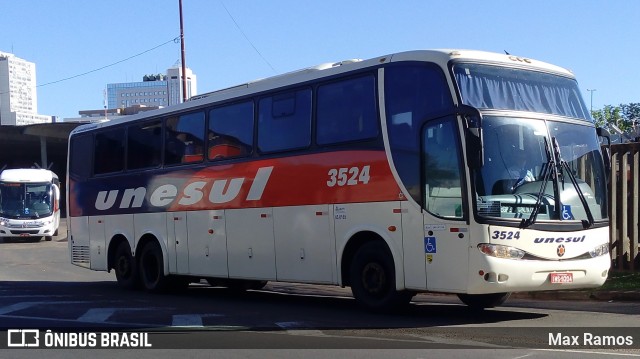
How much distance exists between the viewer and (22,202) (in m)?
42.7

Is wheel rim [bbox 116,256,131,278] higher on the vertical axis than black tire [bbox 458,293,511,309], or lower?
higher

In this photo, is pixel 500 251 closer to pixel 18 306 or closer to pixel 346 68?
pixel 346 68

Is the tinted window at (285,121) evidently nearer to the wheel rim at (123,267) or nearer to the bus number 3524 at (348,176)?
the bus number 3524 at (348,176)

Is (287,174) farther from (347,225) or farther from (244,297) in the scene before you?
(244,297)

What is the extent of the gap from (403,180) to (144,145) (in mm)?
7960

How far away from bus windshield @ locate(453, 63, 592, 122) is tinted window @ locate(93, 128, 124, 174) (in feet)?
32.0

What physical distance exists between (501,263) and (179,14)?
26557mm

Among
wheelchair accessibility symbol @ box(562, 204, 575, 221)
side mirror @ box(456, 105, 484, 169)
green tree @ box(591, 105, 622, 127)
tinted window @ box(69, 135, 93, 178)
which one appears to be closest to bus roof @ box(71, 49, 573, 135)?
side mirror @ box(456, 105, 484, 169)

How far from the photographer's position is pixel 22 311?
14.0 metres

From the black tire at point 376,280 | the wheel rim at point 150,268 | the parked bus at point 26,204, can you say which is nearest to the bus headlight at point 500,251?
the black tire at point 376,280

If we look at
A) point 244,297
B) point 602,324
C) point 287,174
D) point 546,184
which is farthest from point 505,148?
point 244,297

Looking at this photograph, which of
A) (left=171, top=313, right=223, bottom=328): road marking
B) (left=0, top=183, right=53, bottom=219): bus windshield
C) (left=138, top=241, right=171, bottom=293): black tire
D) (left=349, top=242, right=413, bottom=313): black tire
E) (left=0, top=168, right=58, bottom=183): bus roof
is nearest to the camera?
(left=171, top=313, right=223, bottom=328): road marking

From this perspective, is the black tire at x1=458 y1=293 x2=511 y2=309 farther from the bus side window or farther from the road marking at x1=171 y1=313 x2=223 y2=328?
the road marking at x1=171 y1=313 x2=223 y2=328

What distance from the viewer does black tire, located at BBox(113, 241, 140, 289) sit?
18.6m
